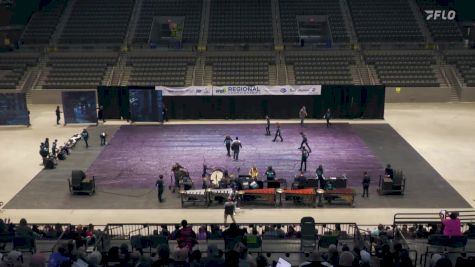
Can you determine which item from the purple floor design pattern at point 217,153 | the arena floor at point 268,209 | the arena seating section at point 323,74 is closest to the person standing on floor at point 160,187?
Answer: the arena floor at point 268,209

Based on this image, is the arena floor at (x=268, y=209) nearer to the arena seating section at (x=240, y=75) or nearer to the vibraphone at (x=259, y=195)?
the vibraphone at (x=259, y=195)

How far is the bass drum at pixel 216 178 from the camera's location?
81.4ft

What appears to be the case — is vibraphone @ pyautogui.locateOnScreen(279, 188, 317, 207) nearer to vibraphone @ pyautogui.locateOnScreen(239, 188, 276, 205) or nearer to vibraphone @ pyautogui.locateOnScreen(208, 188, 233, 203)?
vibraphone @ pyautogui.locateOnScreen(239, 188, 276, 205)

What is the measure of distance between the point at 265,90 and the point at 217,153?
1044 centimetres

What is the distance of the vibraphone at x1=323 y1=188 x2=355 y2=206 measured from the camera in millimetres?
23688

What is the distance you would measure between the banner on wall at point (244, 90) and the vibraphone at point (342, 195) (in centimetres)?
1768

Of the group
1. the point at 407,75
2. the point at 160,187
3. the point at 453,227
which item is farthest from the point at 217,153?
the point at 407,75

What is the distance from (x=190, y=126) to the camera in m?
39.3

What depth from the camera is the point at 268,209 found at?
23594 millimetres

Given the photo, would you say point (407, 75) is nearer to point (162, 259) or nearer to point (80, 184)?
point (80, 184)

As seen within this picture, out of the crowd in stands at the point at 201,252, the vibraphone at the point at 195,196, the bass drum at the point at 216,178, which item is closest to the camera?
the crowd in stands at the point at 201,252

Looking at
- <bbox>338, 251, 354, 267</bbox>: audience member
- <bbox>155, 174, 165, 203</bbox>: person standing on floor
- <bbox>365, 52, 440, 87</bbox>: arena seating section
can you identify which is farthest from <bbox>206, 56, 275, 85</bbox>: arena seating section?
<bbox>338, 251, 354, 267</bbox>: audience member

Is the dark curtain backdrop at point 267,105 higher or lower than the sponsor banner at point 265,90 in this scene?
lower

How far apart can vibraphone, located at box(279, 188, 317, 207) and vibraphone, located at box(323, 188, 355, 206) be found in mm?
613
